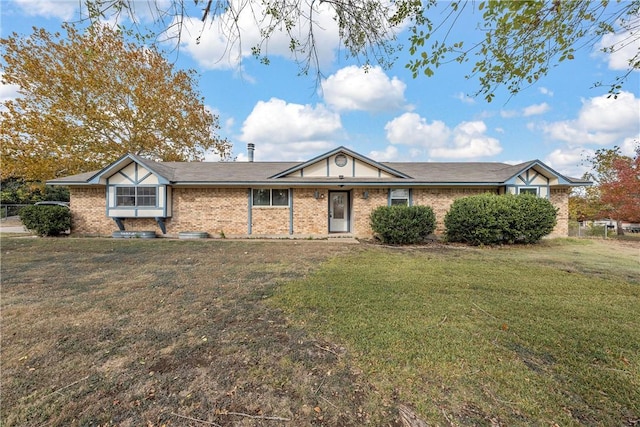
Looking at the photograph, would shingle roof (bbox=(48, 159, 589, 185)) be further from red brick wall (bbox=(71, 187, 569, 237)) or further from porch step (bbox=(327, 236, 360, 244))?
porch step (bbox=(327, 236, 360, 244))

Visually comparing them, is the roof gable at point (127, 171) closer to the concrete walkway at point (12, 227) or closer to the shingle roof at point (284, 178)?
the shingle roof at point (284, 178)

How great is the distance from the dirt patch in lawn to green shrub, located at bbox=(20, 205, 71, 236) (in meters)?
9.21

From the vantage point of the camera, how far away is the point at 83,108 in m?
18.5

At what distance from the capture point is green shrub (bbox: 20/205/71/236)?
41.4 ft

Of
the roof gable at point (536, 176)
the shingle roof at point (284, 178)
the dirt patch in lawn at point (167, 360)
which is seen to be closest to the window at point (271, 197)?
the shingle roof at point (284, 178)

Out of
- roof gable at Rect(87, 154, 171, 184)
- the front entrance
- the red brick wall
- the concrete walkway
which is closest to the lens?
roof gable at Rect(87, 154, 171, 184)

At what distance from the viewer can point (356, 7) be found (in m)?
3.39

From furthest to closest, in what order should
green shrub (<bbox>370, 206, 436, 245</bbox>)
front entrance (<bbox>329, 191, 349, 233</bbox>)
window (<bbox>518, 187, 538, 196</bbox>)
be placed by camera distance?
front entrance (<bbox>329, 191, 349, 233</bbox>)
window (<bbox>518, 187, 538, 196</bbox>)
green shrub (<bbox>370, 206, 436, 245</bbox>)

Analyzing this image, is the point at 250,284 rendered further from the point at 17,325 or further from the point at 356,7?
the point at 356,7

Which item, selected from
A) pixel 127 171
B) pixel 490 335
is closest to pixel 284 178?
pixel 127 171

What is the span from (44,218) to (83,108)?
32.5 feet

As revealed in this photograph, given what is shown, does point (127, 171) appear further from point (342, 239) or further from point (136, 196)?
point (342, 239)

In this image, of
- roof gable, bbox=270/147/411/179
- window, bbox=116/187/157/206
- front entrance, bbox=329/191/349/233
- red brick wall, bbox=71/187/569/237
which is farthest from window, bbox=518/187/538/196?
window, bbox=116/187/157/206

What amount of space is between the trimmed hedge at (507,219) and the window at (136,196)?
13.5m
